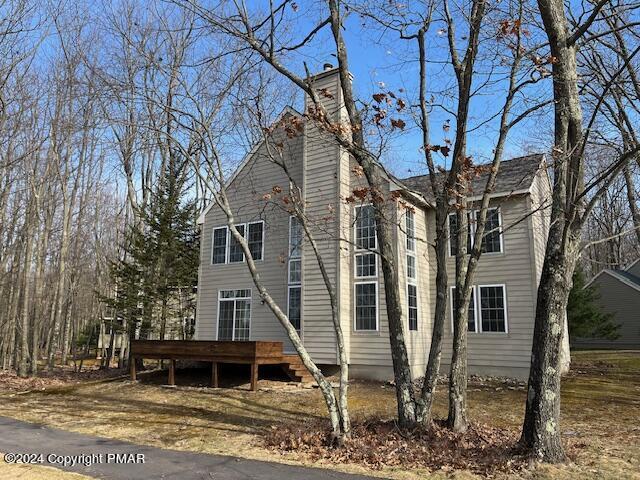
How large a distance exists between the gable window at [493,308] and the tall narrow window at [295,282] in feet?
17.3

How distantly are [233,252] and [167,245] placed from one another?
11.3 feet

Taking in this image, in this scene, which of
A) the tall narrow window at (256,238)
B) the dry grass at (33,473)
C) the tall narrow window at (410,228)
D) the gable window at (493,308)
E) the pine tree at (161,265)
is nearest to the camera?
the dry grass at (33,473)

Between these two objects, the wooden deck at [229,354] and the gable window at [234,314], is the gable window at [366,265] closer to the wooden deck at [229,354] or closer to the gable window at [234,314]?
the wooden deck at [229,354]

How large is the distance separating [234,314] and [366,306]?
467 cm

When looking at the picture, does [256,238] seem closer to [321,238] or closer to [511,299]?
[321,238]

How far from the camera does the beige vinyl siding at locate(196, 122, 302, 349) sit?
1508 cm

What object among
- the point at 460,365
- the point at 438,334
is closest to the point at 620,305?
the point at 460,365

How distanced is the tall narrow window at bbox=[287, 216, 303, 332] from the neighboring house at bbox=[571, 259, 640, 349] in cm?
1890

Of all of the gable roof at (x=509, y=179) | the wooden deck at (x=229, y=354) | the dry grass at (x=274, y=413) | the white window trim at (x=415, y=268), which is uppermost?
the gable roof at (x=509, y=179)

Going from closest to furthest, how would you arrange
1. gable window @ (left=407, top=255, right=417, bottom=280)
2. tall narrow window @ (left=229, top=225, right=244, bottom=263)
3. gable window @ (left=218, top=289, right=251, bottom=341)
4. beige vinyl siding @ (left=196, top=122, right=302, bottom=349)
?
gable window @ (left=407, top=255, right=417, bottom=280), beige vinyl siding @ (left=196, top=122, right=302, bottom=349), gable window @ (left=218, top=289, right=251, bottom=341), tall narrow window @ (left=229, top=225, right=244, bottom=263)

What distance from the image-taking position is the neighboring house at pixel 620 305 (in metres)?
26.1

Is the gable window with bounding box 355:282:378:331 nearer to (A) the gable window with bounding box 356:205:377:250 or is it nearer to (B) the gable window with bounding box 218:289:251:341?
(A) the gable window with bounding box 356:205:377:250

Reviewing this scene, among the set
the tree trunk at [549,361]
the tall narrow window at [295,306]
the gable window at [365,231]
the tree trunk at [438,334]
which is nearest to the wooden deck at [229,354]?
the tall narrow window at [295,306]

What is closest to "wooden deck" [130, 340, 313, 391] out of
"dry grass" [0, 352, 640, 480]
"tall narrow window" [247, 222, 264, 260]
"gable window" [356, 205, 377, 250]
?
"dry grass" [0, 352, 640, 480]
